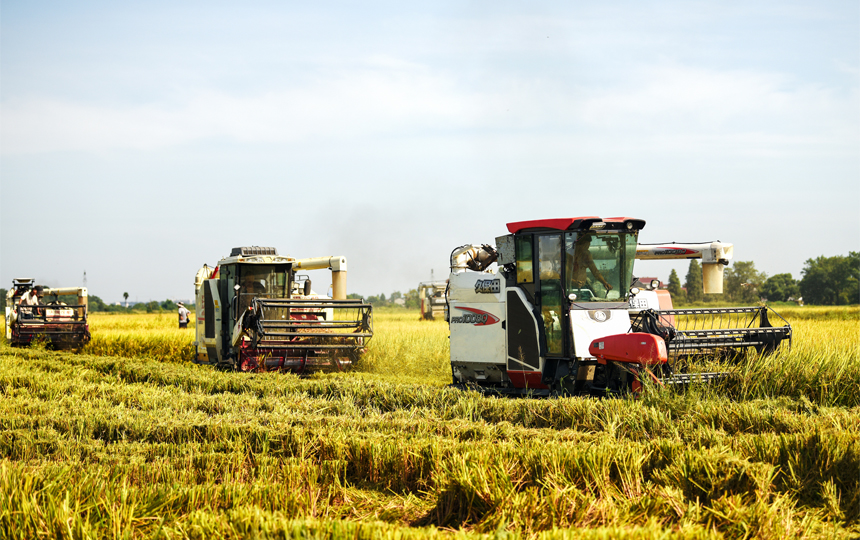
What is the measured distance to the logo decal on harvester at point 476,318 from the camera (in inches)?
377

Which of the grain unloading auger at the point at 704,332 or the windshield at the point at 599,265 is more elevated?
the windshield at the point at 599,265

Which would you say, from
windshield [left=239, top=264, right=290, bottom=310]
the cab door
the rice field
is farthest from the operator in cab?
windshield [left=239, top=264, right=290, bottom=310]

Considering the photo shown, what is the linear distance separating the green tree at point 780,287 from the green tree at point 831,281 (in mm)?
1518

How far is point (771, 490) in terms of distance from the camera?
4.71 meters

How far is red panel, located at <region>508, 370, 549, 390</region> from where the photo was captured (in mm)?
8961

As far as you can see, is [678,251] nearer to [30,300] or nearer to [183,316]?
[30,300]

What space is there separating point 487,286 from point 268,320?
524cm

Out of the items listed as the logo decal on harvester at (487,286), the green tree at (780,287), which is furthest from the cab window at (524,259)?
the green tree at (780,287)

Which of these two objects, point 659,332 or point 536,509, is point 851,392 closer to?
point 659,332

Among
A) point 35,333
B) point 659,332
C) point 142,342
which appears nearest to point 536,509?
point 659,332

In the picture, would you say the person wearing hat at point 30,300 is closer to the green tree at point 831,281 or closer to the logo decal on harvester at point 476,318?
the logo decal on harvester at point 476,318

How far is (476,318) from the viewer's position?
9781 millimetres

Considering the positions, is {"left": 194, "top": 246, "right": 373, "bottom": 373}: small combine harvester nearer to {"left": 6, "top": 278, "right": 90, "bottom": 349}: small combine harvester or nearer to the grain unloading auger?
the grain unloading auger

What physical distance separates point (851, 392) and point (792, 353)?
0.79 metres
